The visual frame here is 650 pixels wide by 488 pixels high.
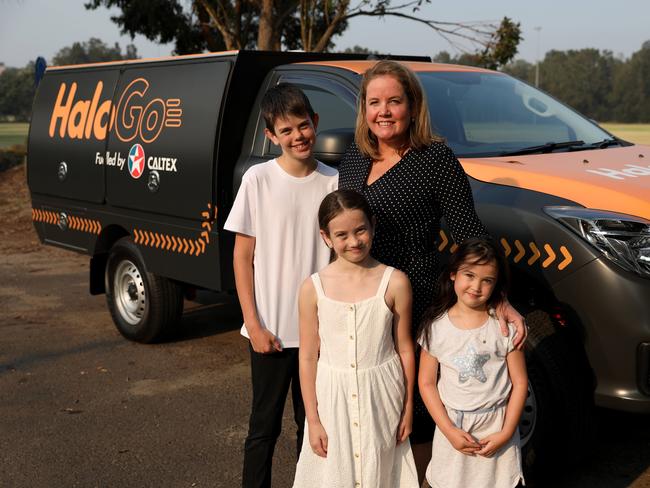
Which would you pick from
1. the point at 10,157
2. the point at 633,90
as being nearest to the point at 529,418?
the point at 10,157

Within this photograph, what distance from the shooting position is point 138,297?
6.29 meters

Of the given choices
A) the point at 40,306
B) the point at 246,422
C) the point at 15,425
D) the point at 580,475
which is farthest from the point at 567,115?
the point at 40,306

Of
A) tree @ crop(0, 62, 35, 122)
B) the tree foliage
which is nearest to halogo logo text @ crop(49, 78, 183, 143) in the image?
tree @ crop(0, 62, 35, 122)

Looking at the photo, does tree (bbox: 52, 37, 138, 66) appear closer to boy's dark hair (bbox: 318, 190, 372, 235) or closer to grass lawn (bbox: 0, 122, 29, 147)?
grass lawn (bbox: 0, 122, 29, 147)

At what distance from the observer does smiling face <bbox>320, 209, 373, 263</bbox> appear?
271 cm

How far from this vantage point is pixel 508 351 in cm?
290

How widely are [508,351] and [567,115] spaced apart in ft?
8.89

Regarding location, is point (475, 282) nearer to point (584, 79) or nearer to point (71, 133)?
point (71, 133)

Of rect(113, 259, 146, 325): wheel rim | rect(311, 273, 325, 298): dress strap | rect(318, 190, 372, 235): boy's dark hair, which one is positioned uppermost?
rect(318, 190, 372, 235): boy's dark hair

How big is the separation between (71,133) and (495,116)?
348 cm

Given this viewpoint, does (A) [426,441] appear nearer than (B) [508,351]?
No

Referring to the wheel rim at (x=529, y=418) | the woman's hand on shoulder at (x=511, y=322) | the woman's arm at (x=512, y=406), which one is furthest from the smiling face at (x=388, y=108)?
the wheel rim at (x=529, y=418)

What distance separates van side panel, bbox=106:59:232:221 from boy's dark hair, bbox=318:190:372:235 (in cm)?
259

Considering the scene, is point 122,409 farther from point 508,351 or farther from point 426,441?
point 508,351
